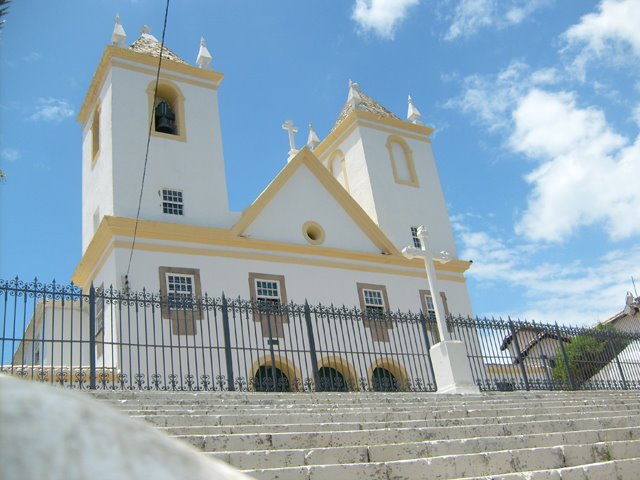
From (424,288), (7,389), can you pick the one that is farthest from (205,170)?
(7,389)

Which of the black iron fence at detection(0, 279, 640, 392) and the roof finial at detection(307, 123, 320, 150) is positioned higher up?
the roof finial at detection(307, 123, 320, 150)

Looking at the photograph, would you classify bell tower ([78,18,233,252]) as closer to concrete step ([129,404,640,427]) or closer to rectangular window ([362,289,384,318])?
rectangular window ([362,289,384,318])

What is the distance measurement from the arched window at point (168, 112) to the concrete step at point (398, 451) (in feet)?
57.9

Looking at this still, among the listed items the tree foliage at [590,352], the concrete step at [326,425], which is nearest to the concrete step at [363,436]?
the concrete step at [326,425]

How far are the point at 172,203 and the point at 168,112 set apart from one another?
3777 millimetres

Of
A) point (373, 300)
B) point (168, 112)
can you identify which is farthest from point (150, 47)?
point (373, 300)

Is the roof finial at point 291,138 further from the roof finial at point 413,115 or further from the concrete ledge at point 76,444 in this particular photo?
the concrete ledge at point 76,444

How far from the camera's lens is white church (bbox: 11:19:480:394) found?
63.3 feet

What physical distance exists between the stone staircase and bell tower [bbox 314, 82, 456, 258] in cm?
1665

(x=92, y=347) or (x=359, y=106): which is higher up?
(x=359, y=106)

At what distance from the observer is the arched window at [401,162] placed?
27.8 meters

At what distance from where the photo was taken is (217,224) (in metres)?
21.6

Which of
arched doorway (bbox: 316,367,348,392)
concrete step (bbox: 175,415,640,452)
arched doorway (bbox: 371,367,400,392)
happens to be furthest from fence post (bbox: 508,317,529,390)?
concrete step (bbox: 175,415,640,452)

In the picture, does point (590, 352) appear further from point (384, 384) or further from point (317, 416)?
point (317, 416)
